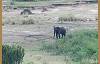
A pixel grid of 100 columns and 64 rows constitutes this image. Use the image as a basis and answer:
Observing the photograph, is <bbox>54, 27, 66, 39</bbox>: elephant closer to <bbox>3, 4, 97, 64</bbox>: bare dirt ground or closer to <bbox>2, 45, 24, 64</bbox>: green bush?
<bbox>3, 4, 97, 64</bbox>: bare dirt ground

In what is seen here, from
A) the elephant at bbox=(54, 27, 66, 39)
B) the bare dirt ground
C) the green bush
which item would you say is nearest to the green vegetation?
the bare dirt ground

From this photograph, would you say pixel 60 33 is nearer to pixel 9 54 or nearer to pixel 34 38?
pixel 34 38

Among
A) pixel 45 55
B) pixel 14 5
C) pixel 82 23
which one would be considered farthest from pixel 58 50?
pixel 14 5

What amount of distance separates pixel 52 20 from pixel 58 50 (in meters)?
4.92

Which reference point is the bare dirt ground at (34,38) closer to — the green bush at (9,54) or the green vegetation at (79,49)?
the green vegetation at (79,49)

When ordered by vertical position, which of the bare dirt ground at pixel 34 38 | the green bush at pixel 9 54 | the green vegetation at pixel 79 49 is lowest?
the bare dirt ground at pixel 34 38

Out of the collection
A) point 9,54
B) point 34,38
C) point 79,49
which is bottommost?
point 34,38

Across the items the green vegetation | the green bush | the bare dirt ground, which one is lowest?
the bare dirt ground

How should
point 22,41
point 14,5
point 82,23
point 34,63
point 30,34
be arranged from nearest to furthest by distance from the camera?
1. point 34,63
2. point 22,41
3. point 30,34
4. point 82,23
5. point 14,5

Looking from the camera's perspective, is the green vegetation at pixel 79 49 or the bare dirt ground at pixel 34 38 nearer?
the green vegetation at pixel 79 49

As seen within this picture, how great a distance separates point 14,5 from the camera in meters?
12.8

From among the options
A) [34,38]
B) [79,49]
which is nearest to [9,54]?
[79,49]

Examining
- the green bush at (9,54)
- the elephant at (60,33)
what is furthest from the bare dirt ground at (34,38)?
the green bush at (9,54)

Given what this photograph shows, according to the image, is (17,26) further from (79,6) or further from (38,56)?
(79,6)
